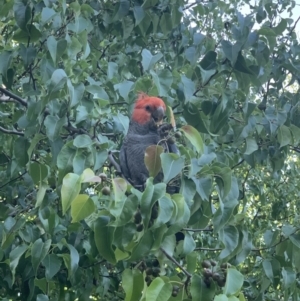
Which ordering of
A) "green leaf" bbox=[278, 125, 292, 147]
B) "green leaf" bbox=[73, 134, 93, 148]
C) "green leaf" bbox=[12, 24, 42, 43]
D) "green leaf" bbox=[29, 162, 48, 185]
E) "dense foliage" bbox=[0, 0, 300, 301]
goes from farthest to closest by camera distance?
"green leaf" bbox=[278, 125, 292, 147] < "green leaf" bbox=[12, 24, 42, 43] < "green leaf" bbox=[29, 162, 48, 185] < "green leaf" bbox=[73, 134, 93, 148] < "dense foliage" bbox=[0, 0, 300, 301]

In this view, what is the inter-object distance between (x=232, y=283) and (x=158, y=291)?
0.68 feet

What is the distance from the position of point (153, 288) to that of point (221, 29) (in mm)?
2681

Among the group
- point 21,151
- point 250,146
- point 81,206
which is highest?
point 81,206

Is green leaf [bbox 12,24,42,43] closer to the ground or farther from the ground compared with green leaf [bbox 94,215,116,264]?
farther from the ground

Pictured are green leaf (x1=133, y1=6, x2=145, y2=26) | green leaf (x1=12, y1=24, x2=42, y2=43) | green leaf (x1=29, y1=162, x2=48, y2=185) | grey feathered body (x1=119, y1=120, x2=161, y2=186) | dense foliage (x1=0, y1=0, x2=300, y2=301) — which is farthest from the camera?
grey feathered body (x1=119, y1=120, x2=161, y2=186)

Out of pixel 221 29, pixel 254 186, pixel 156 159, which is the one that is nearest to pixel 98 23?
pixel 221 29

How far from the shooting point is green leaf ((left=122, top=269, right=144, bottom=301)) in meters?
1.50

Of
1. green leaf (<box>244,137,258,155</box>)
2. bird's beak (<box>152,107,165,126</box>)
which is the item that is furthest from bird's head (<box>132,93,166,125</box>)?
green leaf (<box>244,137,258,155</box>)

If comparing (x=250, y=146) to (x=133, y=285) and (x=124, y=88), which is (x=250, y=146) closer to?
(x=124, y=88)

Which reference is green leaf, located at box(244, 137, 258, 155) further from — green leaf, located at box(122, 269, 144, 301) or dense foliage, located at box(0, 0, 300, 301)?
green leaf, located at box(122, 269, 144, 301)

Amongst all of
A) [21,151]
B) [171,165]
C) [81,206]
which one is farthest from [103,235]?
[21,151]

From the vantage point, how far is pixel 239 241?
6.12 ft

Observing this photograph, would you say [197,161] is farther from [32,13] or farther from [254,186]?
[254,186]

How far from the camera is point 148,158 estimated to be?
1615 mm
